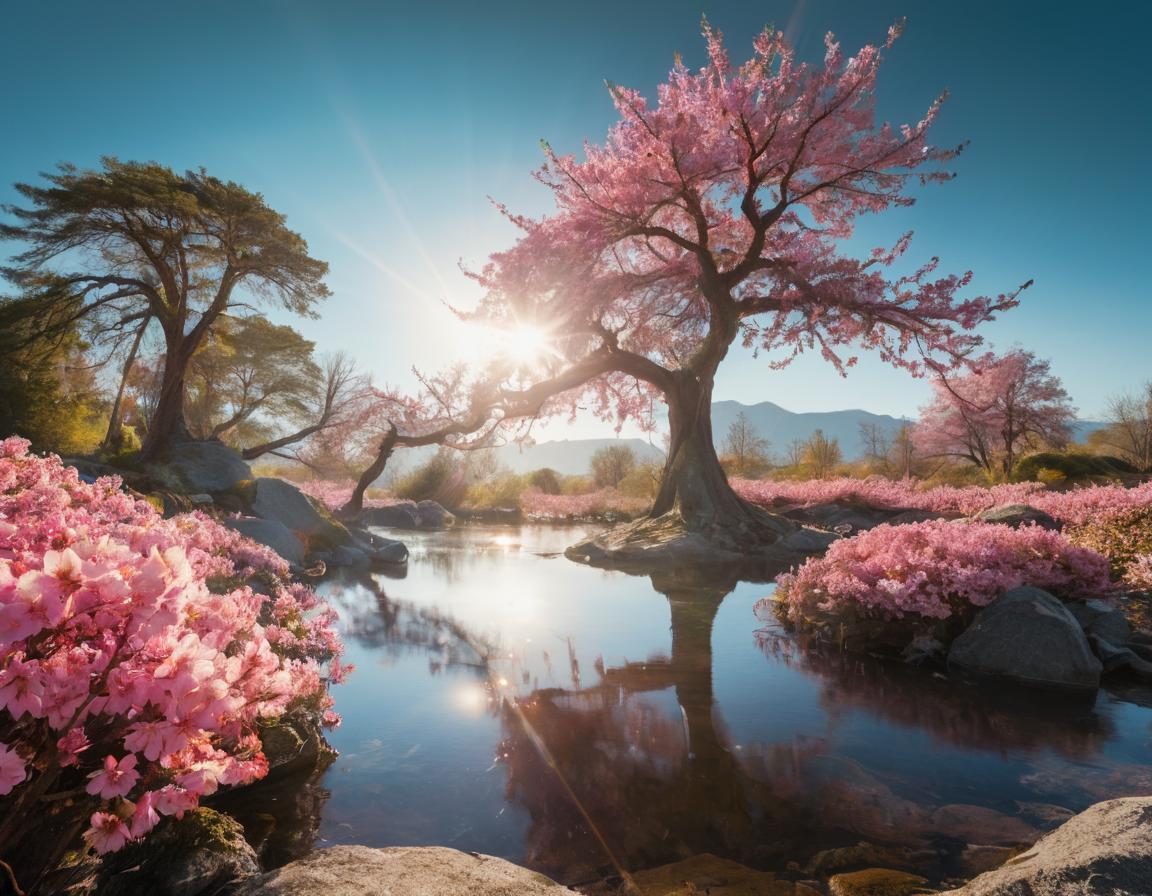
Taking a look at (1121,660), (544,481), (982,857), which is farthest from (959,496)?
(544,481)

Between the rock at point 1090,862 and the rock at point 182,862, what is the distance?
2808mm

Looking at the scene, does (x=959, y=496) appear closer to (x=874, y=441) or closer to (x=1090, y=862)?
(x=1090, y=862)

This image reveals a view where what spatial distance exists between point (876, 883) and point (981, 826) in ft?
3.06

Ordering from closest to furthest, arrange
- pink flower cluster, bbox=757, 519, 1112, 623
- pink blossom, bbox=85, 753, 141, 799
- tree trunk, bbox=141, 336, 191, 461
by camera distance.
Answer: pink blossom, bbox=85, 753, 141, 799 → pink flower cluster, bbox=757, 519, 1112, 623 → tree trunk, bbox=141, 336, 191, 461

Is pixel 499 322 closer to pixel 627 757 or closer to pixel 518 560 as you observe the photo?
pixel 518 560

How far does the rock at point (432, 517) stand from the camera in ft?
79.4

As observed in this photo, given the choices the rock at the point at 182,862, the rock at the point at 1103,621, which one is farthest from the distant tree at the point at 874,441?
the rock at the point at 182,862

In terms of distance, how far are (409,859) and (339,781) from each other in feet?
4.65

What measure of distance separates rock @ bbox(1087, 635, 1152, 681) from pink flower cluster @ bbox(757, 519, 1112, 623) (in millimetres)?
837

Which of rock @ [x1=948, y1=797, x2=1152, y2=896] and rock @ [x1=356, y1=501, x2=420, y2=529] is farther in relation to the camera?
rock @ [x1=356, y1=501, x2=420, y2=529]

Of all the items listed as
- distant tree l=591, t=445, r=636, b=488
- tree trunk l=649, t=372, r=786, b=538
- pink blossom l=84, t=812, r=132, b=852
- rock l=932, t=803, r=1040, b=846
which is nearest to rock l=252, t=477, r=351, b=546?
tree trunk l=649, t=372, r=786, b=538

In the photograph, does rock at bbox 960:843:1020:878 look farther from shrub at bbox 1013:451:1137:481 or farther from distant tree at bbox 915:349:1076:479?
distant tree at bbox 915:349:1076:479

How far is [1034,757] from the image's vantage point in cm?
381

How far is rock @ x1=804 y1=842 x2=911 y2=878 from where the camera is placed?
264 centimetres
